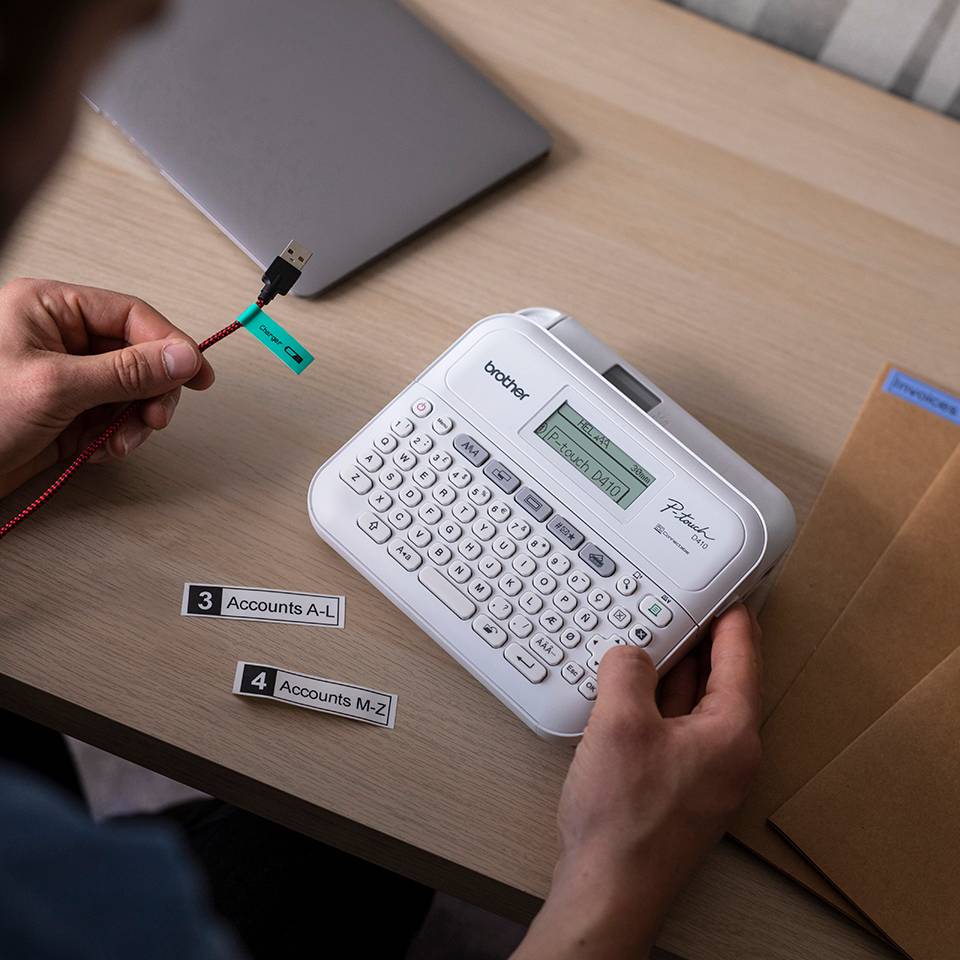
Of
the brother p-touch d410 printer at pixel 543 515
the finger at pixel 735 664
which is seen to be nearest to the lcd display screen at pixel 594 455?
the brother p-touch d410 printer at pixel 543 515

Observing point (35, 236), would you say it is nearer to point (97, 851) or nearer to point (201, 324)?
point (201, 324)

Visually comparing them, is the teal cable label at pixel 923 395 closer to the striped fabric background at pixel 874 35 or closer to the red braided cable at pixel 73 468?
the striped fabric background at pixel 874 35

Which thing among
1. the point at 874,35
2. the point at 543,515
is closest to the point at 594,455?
the point at 543,515

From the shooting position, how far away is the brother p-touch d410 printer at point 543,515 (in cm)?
62

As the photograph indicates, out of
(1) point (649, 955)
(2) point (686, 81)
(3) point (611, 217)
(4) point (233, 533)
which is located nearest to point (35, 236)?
(4) point (233, 533)

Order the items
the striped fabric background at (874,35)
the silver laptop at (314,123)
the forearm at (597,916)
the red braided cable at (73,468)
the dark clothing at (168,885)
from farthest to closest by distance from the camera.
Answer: the striped fabric background at (874,35)
the silver laptop at (314,123)
the red braided cable at (73,468)
the forearm at (597,916)
the dark clothing at (168,885)

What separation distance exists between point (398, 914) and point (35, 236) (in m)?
0.71

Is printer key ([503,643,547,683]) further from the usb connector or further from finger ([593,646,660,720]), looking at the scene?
the usb connector

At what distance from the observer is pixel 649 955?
1.97 ft

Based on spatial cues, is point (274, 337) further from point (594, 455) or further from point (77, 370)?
point (594, 455)

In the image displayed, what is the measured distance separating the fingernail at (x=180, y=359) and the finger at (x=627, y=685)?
1.10ft

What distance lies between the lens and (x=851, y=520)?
0.73 metres

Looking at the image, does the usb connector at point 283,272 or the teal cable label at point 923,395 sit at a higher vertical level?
the teal cable label at point 923,395

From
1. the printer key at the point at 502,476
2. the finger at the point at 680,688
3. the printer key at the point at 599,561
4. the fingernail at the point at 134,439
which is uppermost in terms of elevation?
the printer key at the point at 502,476
